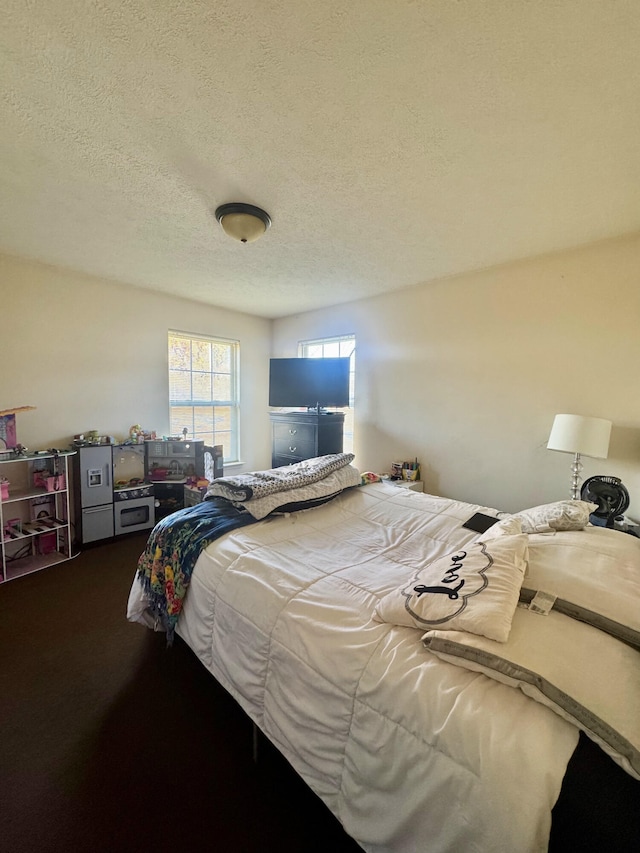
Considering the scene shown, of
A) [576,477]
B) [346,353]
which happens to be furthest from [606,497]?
[346,353]

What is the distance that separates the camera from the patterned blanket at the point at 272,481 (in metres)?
1.83

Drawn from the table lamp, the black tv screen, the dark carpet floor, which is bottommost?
the dark carpet floor

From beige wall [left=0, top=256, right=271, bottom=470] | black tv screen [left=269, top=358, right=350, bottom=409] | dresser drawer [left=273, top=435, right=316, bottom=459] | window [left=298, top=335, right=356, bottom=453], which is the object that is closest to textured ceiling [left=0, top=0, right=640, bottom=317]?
beige wall [left=0, top=256, right=271, bottom=470]

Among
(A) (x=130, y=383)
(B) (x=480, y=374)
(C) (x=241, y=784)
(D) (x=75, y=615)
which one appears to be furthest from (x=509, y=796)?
(A) (x=130, y=383)

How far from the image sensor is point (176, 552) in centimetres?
161

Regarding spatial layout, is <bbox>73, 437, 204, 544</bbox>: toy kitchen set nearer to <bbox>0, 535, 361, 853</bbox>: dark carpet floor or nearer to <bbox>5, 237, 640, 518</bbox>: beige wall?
<bbox>5, 237, 640, 518</bbox>: beige wall

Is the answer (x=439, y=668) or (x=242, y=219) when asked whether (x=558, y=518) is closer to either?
(x=439, y=668)

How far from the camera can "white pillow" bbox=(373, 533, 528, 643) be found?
35.2 inches

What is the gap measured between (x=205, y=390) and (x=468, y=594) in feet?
12.5

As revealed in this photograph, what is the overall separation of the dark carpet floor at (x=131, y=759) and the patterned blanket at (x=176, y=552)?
0.29m

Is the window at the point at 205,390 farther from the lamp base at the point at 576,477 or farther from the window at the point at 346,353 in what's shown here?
the lamp base at the point at 576,477

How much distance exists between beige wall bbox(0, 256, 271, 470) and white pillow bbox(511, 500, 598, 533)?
11.7 feet

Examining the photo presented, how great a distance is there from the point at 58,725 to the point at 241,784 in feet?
2.79

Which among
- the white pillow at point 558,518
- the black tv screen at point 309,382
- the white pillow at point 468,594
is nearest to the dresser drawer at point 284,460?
the black tv screen at point 309,382
